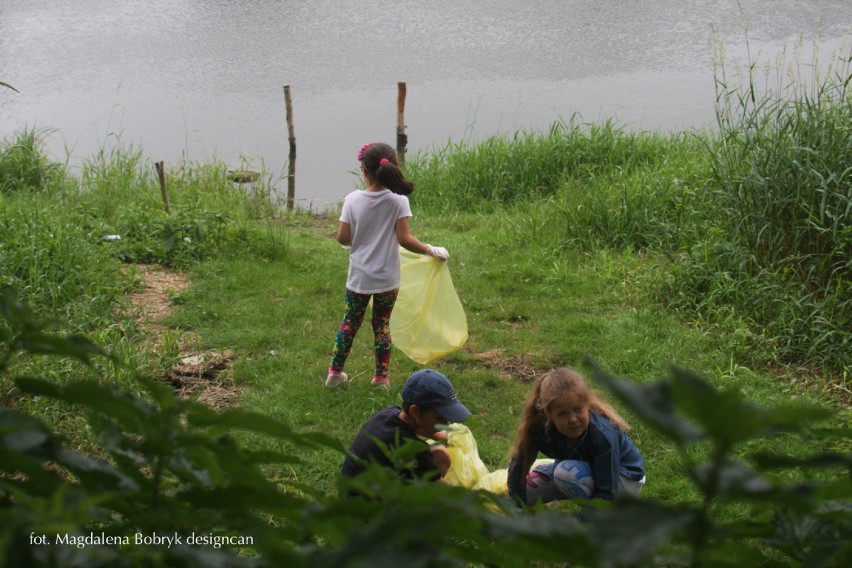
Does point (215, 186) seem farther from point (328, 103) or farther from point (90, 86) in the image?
point (90, 86)

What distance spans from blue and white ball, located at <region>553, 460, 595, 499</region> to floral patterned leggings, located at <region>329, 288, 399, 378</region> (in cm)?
149

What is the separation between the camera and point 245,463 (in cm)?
90

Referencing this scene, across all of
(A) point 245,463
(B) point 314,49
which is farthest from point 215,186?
(A) point 245,463

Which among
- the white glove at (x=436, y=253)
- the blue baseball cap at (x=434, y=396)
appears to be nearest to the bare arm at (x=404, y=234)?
the white glove at (x=436, y=253)

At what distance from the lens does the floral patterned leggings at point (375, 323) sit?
461cm

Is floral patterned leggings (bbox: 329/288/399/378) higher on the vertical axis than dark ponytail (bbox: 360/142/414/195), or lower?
lower

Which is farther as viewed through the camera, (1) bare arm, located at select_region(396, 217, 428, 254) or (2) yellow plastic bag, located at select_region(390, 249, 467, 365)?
(2) yellow plastic bag, located at select_region(390, 249, 467, 365)

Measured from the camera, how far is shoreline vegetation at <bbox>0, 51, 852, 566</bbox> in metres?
0.72

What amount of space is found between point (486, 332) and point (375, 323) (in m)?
1.07

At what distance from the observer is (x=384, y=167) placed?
4352mm

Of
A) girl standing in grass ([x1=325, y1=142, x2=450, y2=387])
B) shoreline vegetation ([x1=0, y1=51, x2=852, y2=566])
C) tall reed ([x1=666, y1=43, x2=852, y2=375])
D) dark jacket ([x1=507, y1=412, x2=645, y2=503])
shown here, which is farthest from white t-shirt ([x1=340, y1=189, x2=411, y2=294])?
tall reed ([x1=666, y1=43, x2=852, y2=375])

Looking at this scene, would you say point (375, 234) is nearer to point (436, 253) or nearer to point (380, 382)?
point (436, 253)

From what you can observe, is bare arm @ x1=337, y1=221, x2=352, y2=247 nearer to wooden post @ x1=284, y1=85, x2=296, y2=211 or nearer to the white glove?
the white glove

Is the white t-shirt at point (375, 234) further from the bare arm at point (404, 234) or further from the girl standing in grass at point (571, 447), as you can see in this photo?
the girl standing in grass at point (571, 447)
